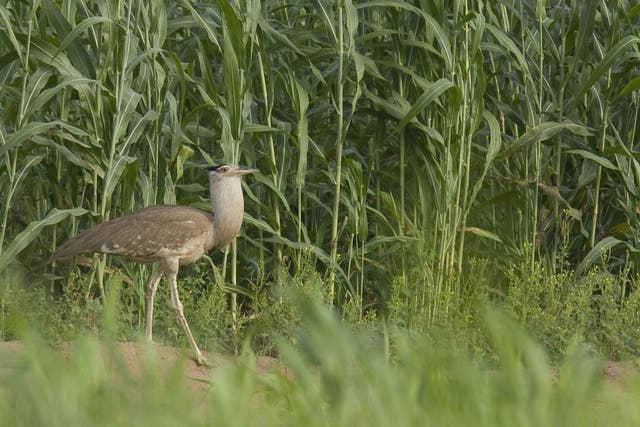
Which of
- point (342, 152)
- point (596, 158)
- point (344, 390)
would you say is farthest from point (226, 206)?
point (344, 390)

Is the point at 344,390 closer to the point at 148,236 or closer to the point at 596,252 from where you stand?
the point at 148,236

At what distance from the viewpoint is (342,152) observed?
940cm

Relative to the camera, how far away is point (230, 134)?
28.6 feet

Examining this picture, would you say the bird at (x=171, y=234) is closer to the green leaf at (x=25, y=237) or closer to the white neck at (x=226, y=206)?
the white neck at (x=226, y=206)

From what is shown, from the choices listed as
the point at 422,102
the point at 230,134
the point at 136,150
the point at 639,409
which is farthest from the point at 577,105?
the point at 639,409

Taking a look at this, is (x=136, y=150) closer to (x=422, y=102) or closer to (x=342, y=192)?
(x=342, y=192)

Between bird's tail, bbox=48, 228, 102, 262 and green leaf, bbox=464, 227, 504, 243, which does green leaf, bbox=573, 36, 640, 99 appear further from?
bird's tail, bbox=48, 228, 102, 262

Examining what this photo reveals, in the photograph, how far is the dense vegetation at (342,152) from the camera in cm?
818

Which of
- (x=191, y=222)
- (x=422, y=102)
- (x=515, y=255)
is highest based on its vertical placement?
(x=422, y=102)

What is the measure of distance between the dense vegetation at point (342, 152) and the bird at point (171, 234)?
35 cm

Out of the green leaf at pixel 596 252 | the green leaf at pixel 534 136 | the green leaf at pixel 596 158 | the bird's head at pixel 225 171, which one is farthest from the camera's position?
the green leaf at pixel 596 158

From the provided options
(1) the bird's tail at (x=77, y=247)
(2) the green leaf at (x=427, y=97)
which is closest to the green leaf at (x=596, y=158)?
(2) the green leaf at (x=427, y=97)

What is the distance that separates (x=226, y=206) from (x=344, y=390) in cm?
479

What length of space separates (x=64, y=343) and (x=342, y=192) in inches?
108
